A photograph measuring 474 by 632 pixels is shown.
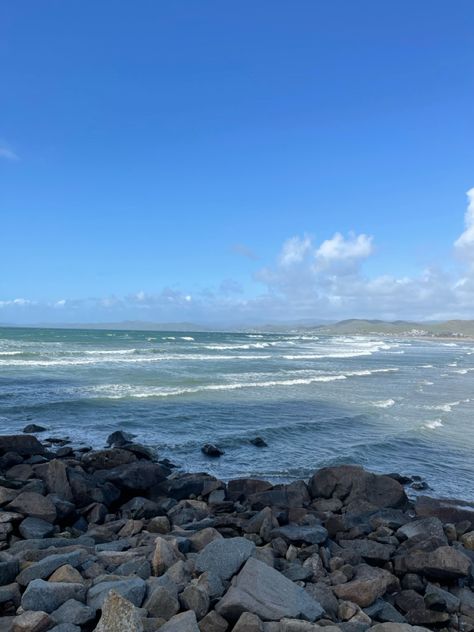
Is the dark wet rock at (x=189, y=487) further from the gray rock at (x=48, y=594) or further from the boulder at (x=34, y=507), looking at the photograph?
the gray rock at (x=48, y=594)

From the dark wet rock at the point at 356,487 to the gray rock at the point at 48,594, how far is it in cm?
→ 700

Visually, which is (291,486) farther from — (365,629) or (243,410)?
(243,410)

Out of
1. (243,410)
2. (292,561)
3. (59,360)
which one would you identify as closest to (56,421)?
(243,410)

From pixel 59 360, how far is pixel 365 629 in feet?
121

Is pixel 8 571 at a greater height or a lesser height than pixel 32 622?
lesser

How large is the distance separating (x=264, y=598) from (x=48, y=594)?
81.0 inches

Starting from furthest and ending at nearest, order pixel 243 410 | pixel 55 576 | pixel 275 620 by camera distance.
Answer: pixel 243 410
pixel 55 576
pixel 275 620

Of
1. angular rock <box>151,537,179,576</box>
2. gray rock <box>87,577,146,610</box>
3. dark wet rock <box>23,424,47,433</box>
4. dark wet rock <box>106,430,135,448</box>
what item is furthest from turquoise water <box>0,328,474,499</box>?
gray rock <box>87,577,146,610</box>

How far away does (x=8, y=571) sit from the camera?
221 inches

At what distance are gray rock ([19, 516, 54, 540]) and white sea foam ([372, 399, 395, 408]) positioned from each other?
17348 millimetres

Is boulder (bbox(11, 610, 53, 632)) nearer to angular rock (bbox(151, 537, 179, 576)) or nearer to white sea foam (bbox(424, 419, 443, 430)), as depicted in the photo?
angular rock (bbox(151, 537, 179, 576))

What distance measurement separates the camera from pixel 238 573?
546cm

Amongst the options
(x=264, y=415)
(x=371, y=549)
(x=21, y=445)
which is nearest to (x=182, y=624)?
(x=371, y=549)

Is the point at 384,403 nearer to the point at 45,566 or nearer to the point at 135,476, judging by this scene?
the point at 135,476
